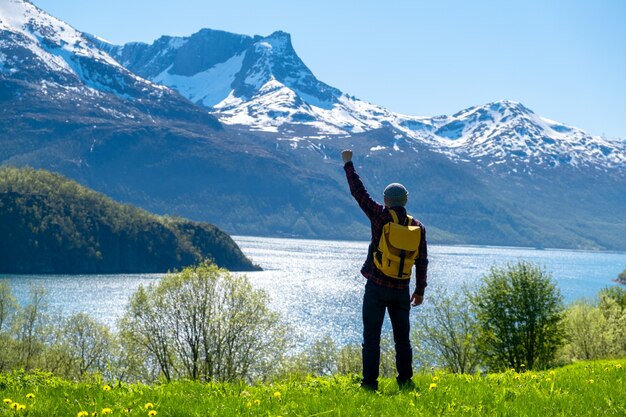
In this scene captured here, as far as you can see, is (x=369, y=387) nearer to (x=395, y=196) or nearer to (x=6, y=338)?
(x=395, y=196)

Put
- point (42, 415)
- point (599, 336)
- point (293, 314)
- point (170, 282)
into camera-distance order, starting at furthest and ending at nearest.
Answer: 1. point (293, 314)
2. point (599, 336)
3. point (170, 282)
4. point (42, 415)

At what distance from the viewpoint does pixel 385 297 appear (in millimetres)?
10695

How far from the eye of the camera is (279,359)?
211ft

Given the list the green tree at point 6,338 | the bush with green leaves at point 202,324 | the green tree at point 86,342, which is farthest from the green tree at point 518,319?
the green tree at point 86,342

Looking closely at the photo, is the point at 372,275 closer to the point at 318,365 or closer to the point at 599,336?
the point at 599,336

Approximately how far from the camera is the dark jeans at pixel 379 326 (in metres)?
Answer: 10.7

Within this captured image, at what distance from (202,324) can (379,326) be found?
175 ft

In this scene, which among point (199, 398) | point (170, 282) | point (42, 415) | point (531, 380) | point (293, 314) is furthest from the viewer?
point (293, 314)

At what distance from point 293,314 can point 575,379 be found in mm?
137122

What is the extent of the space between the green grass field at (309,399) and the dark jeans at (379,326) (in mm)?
309

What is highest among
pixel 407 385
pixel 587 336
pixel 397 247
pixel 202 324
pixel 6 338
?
pixel 397 247

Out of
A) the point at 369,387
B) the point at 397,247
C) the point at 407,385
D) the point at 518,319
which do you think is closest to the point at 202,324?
the point at 518,319

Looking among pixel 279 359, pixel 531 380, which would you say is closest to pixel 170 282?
pixel 279 359

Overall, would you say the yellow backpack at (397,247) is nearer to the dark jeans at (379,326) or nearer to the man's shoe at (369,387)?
the dark jeans at (379,326)
